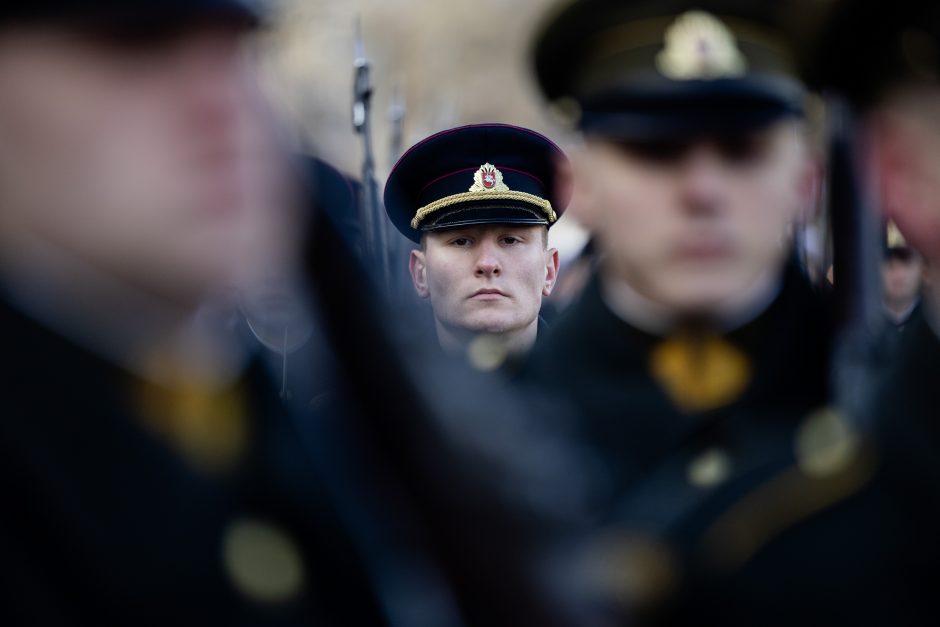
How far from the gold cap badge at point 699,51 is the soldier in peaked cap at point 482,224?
3.10 ft

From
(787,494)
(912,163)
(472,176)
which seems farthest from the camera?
(472,176)

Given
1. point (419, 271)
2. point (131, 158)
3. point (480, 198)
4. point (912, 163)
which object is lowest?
point (131, 158)

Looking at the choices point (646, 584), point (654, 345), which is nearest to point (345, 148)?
point (654, 345)

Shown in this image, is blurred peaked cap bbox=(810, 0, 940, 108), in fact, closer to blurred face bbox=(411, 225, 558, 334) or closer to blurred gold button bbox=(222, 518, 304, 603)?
blurred face bbox=(411, 225, 558, 334)

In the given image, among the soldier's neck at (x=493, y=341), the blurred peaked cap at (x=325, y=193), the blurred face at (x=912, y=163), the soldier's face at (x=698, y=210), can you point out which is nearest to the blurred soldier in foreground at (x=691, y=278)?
the soldier's face at (x=698, y=210)

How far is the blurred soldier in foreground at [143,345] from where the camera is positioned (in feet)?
3.67

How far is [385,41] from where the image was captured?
24.9 metres

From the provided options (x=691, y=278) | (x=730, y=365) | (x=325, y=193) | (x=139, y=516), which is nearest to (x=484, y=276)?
(x=730, y=365)

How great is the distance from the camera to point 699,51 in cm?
183

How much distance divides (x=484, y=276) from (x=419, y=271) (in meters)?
0.27

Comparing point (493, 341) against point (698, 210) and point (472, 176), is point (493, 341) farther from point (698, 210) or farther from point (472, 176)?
point (698, 210)

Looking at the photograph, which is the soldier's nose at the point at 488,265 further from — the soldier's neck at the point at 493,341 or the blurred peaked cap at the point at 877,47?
the blurred peaked cap at the point at 877,47

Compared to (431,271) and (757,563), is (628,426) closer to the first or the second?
(757,563)

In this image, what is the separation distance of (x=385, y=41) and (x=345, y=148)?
22.5 metres
